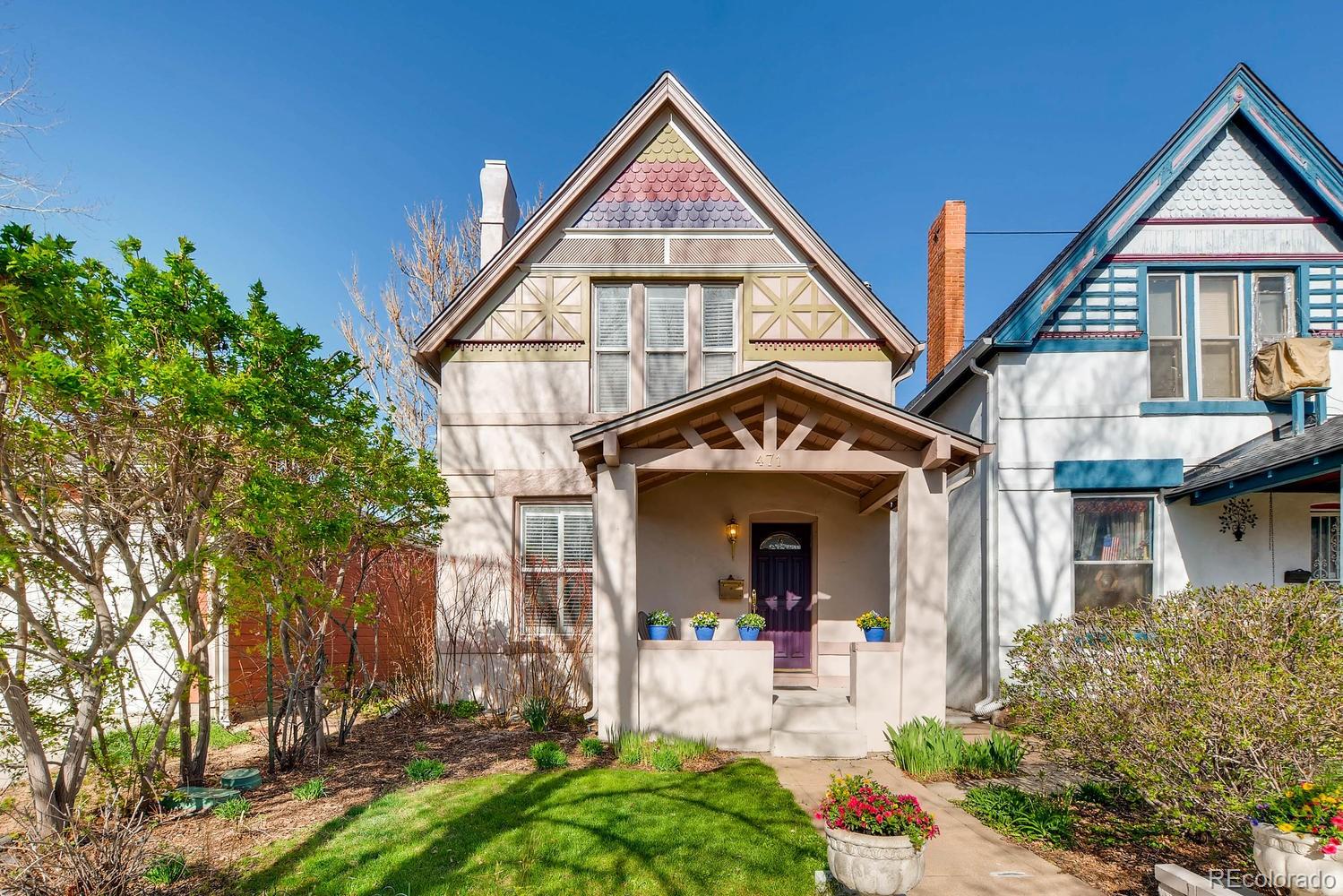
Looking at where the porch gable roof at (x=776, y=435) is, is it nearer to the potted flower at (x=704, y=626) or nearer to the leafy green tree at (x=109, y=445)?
the potted flower at (x=704, y=626)

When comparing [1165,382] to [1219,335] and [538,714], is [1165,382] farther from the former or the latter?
[538,714]

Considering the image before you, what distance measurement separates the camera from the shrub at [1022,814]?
17.8ft

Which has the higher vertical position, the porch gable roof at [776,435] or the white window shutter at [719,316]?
the white window shutter at [719,316]

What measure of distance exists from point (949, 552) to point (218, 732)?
416 inches

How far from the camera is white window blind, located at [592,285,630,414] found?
10.8m

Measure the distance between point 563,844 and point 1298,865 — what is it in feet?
14.8

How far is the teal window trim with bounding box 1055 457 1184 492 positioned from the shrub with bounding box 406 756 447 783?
8445mm

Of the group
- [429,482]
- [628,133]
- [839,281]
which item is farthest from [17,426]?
[839,281]

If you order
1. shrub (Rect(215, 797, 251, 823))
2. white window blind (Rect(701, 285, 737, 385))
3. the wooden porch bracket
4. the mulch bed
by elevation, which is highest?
white window blind (Rect(701, 285, 737, 385))

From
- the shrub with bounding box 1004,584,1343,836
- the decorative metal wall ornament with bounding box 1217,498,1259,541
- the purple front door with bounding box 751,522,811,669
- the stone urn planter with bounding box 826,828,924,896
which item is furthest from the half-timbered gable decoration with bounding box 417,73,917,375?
the stone urn planter with bounding box 826,828,924,896

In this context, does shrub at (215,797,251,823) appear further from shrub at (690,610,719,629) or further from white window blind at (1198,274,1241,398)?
white window blind at (1198,274,1241,398)

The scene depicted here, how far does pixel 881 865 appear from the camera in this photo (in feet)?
13.6

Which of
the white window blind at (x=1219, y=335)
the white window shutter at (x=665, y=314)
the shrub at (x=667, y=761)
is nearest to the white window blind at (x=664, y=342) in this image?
the white window shutter at (x=665, y=314)

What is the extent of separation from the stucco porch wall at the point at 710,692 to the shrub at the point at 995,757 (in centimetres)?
207
